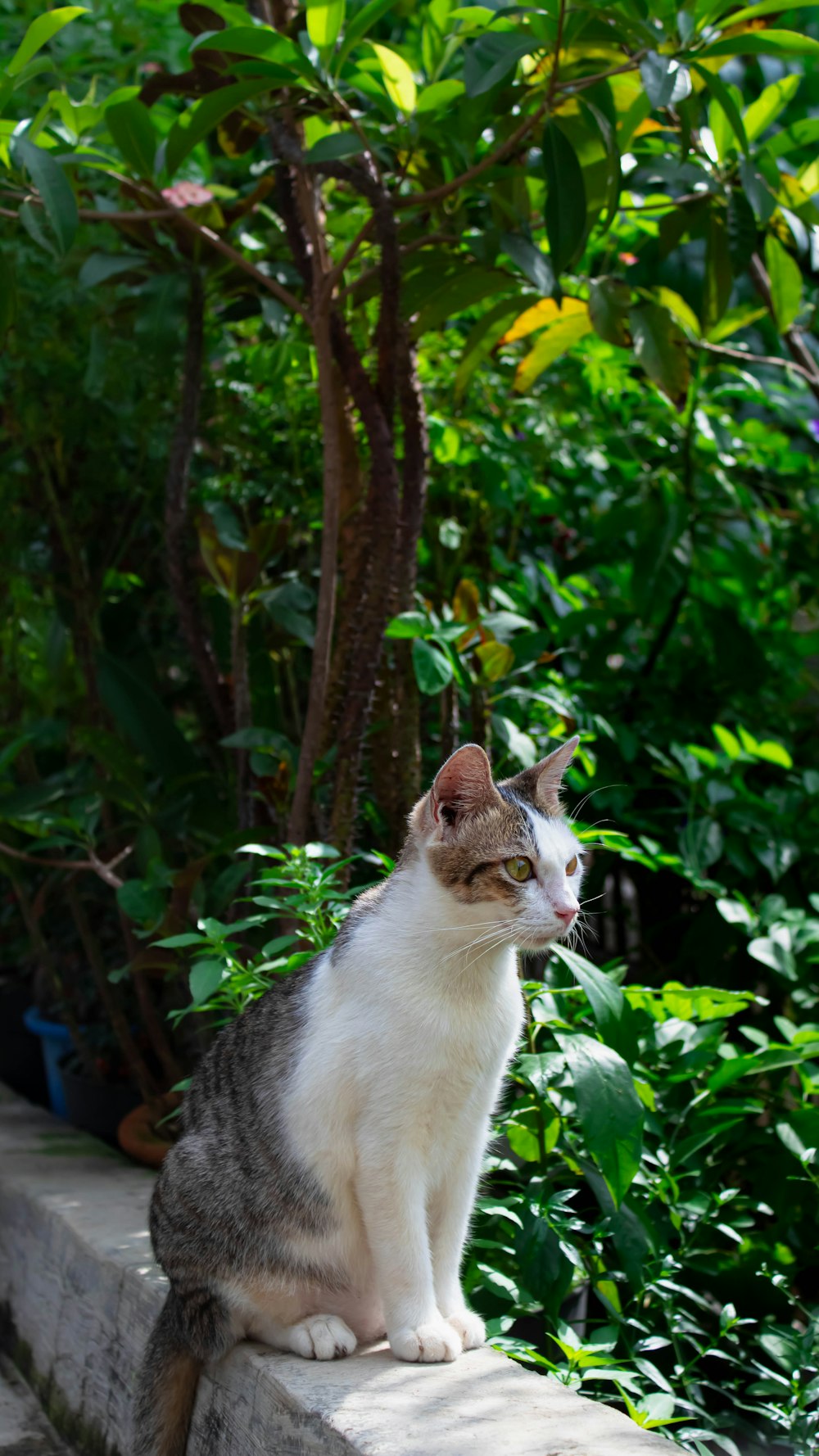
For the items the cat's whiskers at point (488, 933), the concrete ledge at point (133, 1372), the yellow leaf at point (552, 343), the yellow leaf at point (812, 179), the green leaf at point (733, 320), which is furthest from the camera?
the green leaf at point (733, 320)

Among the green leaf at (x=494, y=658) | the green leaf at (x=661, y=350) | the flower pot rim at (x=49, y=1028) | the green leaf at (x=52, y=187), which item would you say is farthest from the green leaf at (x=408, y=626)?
the flower pot rim at (x=49, y=1028)

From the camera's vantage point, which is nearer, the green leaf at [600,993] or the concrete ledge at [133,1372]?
the concrete ledge at [133,1372]

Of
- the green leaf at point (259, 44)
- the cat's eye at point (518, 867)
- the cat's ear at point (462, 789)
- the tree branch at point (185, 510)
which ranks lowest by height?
the cat's eye at point (518, 867)

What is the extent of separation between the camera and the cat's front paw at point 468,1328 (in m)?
1.62

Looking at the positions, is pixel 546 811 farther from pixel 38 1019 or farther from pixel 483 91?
pixel 38 1019

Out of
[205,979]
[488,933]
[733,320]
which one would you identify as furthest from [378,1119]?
[733,320]

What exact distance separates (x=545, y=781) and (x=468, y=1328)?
743 mm

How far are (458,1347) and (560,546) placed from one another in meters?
2.13

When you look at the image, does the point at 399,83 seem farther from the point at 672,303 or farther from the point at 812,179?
the point at 812,179

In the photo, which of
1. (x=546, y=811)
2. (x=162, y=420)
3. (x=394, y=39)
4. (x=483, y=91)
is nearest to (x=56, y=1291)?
(x=546, y=811)

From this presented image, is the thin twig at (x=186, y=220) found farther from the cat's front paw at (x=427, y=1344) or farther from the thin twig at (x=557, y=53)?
the cat's front paw at (x=427, y=1344)

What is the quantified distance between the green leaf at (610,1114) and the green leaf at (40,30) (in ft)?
5.66

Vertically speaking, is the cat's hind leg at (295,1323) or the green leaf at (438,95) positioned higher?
the green leaf at (438,95)

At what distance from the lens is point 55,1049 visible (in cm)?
328
